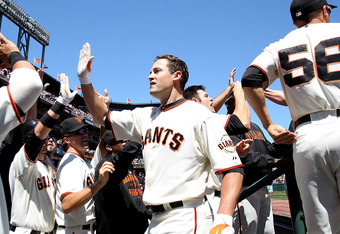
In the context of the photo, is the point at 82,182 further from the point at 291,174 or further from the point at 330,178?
the point at 330,178

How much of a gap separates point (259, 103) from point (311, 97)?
0.39 metres

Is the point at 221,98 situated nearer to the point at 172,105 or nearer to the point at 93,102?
the point at 172,105

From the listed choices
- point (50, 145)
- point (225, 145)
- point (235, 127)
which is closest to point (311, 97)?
point (225, 145)

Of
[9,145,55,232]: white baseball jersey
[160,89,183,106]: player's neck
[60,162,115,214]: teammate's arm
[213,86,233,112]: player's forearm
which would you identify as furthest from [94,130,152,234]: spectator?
[213,86,233,112]: player's forearm

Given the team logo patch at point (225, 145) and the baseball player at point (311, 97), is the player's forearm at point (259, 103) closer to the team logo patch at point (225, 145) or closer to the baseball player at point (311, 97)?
the baseball player at point (311, 97)

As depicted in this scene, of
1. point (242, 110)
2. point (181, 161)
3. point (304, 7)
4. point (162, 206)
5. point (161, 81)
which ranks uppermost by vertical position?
point (304, 7)

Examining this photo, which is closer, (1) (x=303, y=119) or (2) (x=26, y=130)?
(1) (x=303, y=119)

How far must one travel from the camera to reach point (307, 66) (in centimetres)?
233

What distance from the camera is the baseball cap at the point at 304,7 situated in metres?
2.52

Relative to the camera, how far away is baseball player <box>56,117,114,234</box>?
11.2 feet

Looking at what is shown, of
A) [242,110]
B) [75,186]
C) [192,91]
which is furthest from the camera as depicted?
[192,91]

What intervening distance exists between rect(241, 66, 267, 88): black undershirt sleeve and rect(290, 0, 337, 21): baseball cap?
581 millimetres

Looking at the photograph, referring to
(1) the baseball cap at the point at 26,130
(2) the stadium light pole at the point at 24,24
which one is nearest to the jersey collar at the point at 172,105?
(1) the baseball cap at the point at 26,130

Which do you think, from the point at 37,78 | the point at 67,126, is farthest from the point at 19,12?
the point at 37,78
